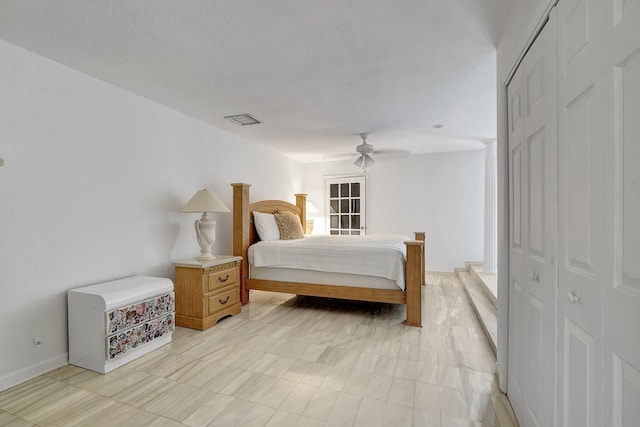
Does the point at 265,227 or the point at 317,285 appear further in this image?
the point at 265,227

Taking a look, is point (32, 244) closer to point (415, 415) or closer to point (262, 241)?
point (262, 241)

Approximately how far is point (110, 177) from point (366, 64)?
2469 millimetres

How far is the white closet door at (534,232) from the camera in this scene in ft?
3.95

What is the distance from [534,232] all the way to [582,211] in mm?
457

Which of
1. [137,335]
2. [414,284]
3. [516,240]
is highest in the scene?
[516,240]

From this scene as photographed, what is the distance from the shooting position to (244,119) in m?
3.60

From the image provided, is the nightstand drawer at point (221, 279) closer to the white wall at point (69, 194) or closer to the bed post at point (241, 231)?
the bed post at point (241, 231)

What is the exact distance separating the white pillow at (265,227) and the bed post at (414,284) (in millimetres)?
1973

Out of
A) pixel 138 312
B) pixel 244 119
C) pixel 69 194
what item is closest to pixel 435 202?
pixel 244 119

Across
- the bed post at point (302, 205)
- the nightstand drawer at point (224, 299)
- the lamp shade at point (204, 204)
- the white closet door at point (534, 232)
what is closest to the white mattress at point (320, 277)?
the nightstand drawer at point (224, 299)

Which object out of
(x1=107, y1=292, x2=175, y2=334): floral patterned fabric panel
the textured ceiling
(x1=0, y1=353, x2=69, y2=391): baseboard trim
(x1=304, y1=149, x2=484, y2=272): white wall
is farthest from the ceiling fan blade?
(x1=0, y1=353, x2=69, y2=391): baseboard trim

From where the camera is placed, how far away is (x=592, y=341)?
907 mm

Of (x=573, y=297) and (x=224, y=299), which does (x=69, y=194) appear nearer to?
(x=224, y=299)

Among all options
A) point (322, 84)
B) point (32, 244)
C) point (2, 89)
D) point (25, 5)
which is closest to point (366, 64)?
point (322, 84)
